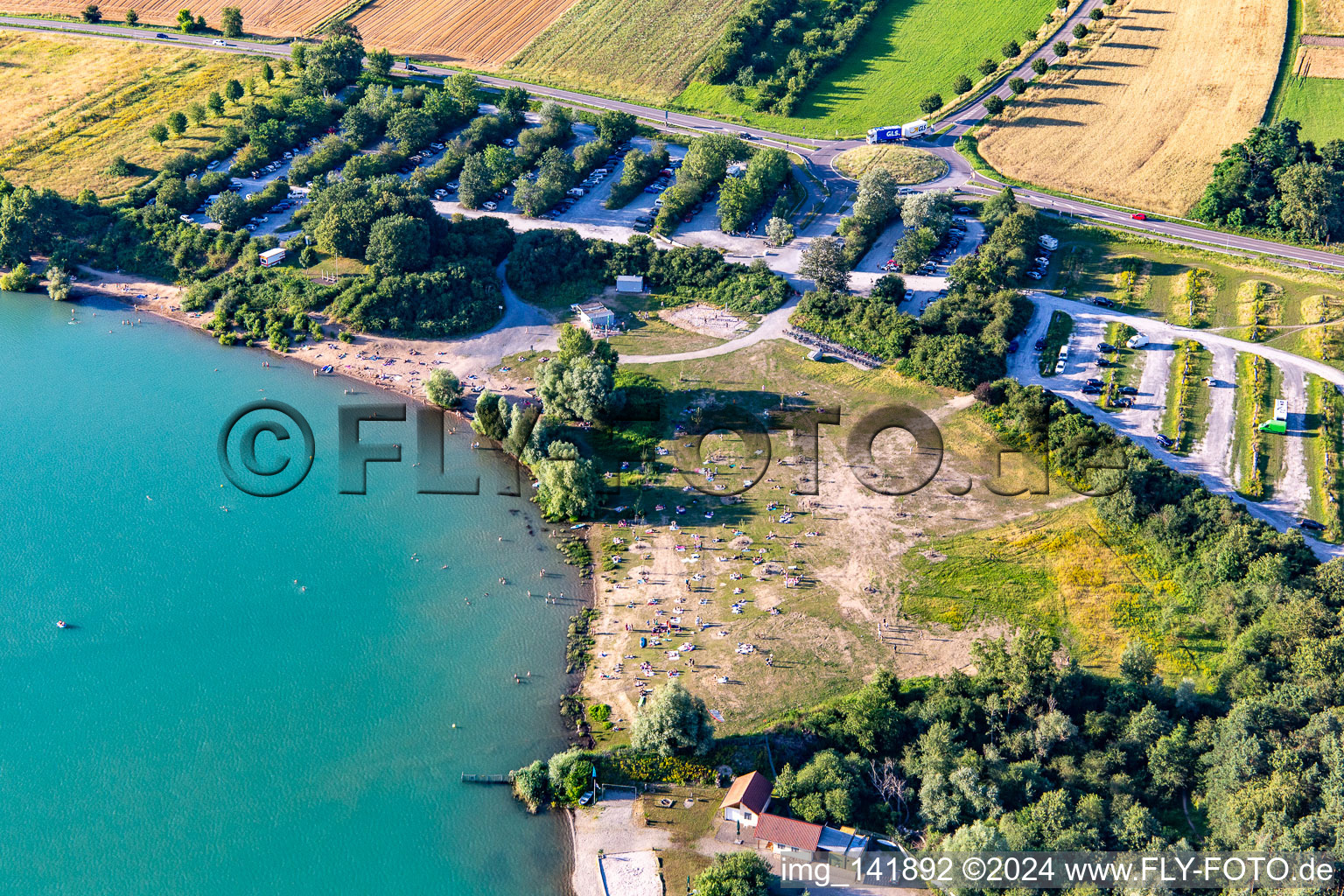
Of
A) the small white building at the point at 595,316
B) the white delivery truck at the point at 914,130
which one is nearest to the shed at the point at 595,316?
the small white building at the point at 595,316

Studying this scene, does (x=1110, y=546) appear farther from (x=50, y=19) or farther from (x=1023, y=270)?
(x=50, y=19)

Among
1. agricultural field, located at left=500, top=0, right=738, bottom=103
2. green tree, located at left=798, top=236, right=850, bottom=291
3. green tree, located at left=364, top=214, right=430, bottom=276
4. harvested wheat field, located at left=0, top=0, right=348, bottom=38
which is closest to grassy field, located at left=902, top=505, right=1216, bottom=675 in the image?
green tree, located at left=798, top=236, right=850, bottom=291

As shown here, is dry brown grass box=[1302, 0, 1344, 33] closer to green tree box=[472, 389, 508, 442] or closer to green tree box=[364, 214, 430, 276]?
green tree box=[364, 214, 430, 276]

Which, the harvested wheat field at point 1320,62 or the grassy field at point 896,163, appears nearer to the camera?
the grassy field at point 896,163

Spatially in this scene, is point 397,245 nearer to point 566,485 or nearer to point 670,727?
point 566,485

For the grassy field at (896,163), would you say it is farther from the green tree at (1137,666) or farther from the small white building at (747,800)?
the small white building at (747,800)
